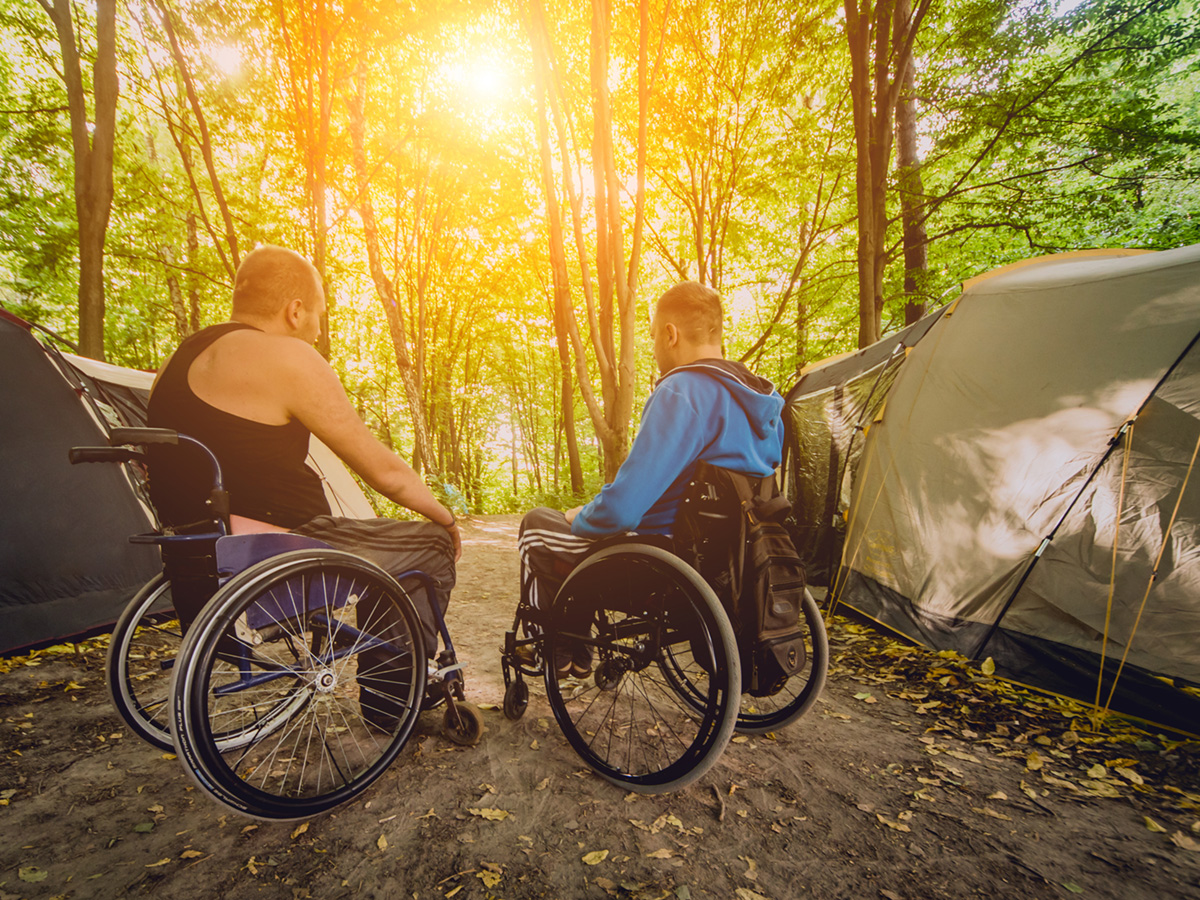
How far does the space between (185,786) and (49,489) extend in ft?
8.25

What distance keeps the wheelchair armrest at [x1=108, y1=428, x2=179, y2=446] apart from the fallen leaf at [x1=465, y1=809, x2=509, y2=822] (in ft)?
5.07

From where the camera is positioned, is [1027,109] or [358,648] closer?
[358,648]

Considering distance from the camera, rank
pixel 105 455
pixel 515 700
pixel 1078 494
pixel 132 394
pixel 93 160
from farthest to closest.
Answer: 1. pixel 93 160
2. pixel 132 394
3. pixel 1078 494
4. pixel 515 700
5. pixel 105 455

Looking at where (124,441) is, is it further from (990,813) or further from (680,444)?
(990,813)

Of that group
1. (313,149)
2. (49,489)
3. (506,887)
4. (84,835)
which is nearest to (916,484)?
(506,887)

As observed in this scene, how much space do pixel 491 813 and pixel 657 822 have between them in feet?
1.90

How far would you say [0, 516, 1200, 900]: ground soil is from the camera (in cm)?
146

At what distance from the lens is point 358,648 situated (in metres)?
1.67

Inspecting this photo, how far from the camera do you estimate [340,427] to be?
1.64m

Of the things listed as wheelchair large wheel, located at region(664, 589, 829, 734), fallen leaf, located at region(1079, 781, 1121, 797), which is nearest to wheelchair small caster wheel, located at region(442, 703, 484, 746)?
wheelchair large wheel, located at region(664, 589, 829, 734)

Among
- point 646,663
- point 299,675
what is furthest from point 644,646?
point 299,675

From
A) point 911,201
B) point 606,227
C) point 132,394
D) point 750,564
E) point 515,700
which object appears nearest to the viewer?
point 750,564

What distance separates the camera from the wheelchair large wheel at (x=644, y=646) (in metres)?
1.55

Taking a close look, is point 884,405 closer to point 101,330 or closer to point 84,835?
point 84,835
